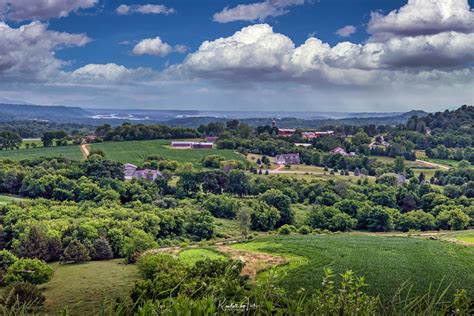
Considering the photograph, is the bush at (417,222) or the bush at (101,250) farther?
the bush at (417,222)

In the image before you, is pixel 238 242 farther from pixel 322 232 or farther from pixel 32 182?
pixel 32 182

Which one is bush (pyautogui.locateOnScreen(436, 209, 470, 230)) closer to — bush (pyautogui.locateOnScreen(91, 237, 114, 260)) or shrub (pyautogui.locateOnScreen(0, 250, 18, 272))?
bush (pyautogui.locateOnScreen(91, 237, 114, 260))

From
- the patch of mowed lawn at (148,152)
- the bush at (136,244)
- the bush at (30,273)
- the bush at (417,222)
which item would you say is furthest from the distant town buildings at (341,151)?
the bush at (30,273)

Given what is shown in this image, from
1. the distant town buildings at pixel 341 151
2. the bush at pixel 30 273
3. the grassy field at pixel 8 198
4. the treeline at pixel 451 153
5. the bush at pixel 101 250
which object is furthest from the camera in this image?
the distant town buildings at pixel 341 151

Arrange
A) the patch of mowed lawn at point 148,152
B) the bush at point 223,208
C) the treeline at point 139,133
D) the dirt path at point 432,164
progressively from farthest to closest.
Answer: the treeline at point 139,133 < the patch of mowed lawn at point 148,152 < the dirt path at point 432,164 < the bush at point 223,208

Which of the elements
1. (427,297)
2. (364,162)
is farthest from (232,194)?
(427,297)

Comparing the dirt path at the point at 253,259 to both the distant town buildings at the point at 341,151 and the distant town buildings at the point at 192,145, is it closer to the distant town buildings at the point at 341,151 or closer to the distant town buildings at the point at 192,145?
the distant town buildings at the point at 192,145

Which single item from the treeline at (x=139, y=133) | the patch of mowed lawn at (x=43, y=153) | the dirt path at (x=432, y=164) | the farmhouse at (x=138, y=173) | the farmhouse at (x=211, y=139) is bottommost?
the farmhouse at (x=138, y=173)
